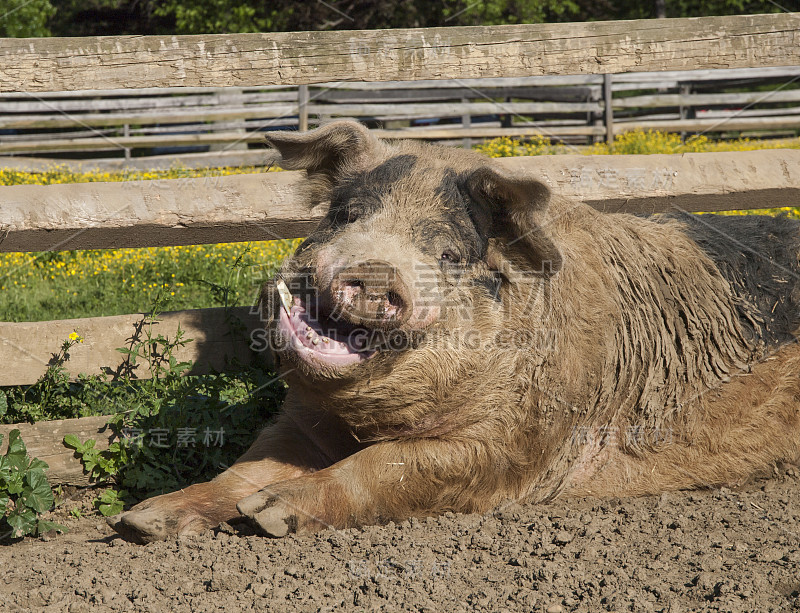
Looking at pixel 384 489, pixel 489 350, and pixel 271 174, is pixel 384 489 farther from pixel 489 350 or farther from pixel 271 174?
pixel 271 174

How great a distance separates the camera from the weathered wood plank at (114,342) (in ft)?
15.6

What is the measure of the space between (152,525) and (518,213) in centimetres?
208

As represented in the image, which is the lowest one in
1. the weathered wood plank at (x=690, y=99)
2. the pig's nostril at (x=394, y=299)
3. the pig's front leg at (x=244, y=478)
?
the pig's front leg at (x=244, y=478)

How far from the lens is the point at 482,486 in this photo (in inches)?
155

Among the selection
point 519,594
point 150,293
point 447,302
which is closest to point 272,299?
point 447,302

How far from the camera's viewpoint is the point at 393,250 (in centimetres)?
354

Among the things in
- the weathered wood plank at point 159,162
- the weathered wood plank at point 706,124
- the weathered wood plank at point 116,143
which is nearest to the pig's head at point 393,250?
the weathered wood plank at point 159,162

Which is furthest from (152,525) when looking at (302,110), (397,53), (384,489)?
(302,110)

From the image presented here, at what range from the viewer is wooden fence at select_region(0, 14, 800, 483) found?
14.5 ft

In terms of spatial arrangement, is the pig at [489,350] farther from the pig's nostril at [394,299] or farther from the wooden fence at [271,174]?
the wooden fence at [271,174]

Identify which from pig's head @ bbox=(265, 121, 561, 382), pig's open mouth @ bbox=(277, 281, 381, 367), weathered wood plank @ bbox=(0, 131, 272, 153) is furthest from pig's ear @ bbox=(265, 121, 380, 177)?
weathered wood plank @ bbox=(0, 131, 272, 153)

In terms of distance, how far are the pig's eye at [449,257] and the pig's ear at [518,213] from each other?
0.21 meters

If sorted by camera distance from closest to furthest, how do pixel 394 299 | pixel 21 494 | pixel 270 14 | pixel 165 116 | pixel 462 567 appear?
pixel 462 567, pixel 394 299, pixel 21 494, pixel 165 116, pixel 270 14

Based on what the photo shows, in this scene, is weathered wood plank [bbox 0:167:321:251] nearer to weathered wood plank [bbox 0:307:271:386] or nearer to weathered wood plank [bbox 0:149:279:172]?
Result: weathered wood plank [bbox 0:307:271:386]
